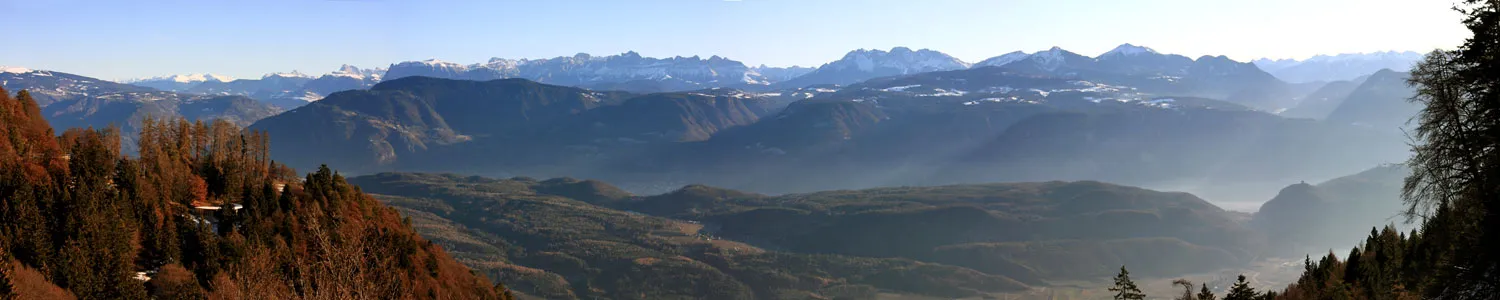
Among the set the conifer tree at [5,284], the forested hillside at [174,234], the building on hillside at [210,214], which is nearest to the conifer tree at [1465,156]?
the forested hillside at [174,234]

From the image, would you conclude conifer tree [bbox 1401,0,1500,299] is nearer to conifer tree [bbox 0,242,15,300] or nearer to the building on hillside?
conifer tree [bbox 0,242,15,300]

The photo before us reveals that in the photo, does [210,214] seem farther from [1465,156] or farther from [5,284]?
[1465,156]

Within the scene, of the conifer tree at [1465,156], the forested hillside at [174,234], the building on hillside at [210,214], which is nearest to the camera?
the conifer tree at [1465,156]

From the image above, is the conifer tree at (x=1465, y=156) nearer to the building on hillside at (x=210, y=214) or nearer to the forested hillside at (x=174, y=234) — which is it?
the forested hillside at (x=174, y=234)

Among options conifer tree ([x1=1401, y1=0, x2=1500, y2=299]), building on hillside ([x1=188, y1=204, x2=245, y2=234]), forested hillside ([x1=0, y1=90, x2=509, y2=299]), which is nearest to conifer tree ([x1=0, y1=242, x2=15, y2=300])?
forested hillside ([x1=0, y1=90, x2=509, y2=299])

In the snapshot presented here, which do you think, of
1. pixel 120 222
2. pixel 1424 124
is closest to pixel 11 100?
pixel 120 222

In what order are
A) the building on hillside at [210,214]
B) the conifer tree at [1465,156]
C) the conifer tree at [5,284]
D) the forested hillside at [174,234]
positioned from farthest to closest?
the building on hillside at [210,214] → the forested hillside at [174,234] → the conifer tree at [5,284] → the conifer tree at [1465,156]

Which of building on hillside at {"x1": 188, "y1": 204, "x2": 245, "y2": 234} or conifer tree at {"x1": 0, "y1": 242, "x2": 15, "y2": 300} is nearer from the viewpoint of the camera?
conifer tree at {"x1": 0, "y1": 242, "x2": 15, "y2": 300}

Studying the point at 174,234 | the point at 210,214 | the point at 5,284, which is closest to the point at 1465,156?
the point at 5,284
